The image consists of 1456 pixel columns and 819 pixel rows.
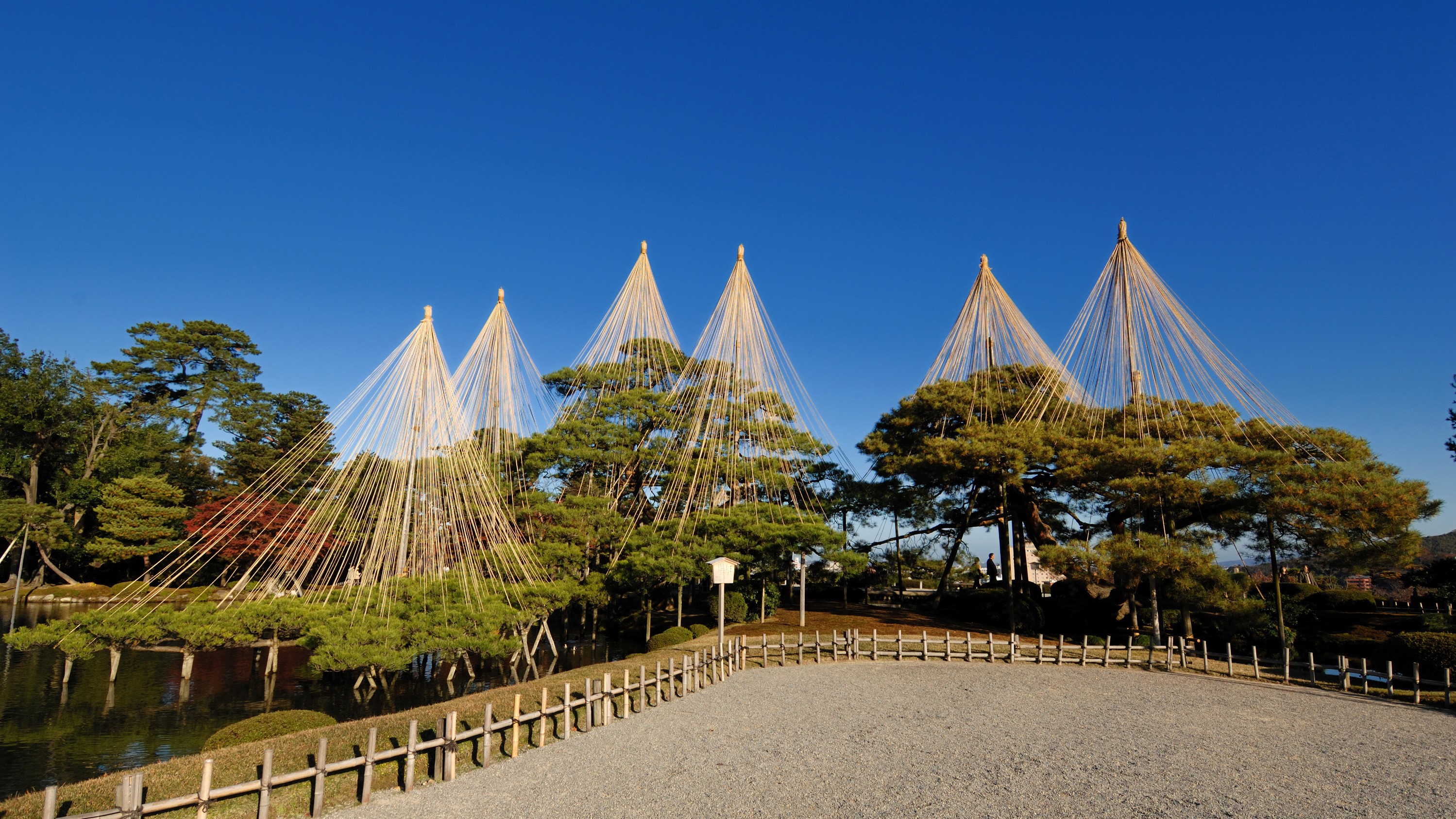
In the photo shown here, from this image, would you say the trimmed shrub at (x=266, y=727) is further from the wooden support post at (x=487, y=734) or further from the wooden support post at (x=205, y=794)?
the wooden support post at (x=205, y=794)

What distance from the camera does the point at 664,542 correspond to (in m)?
21.2

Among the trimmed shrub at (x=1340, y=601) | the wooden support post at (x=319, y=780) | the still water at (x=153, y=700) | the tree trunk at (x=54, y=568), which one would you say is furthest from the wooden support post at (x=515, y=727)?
the tree trunk at (x=54, y=568)

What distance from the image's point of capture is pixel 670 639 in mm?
20031

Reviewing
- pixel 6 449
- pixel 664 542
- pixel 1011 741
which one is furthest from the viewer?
pixel 6 449

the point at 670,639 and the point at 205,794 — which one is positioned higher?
the point at 205,794

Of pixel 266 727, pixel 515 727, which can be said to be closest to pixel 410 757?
pixel 515 727

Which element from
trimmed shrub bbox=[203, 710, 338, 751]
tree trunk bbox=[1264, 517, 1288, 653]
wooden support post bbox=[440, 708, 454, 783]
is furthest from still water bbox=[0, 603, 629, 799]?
tree trunk bbox=[1264, 517, 1288, 653]

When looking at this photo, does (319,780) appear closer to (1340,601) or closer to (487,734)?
(487,734)

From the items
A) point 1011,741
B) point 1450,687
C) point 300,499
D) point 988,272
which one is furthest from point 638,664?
point 300,499

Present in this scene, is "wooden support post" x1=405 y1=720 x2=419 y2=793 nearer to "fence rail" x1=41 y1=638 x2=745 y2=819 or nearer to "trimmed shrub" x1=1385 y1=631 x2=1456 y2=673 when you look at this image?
"fence rail" x1=41 y1=638 x2=745 y2=819

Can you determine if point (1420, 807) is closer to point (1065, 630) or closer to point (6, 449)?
point (1065, 630)

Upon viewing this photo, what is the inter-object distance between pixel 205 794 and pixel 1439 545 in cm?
8287

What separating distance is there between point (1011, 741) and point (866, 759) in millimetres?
2355

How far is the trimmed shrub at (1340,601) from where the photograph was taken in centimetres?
2656
